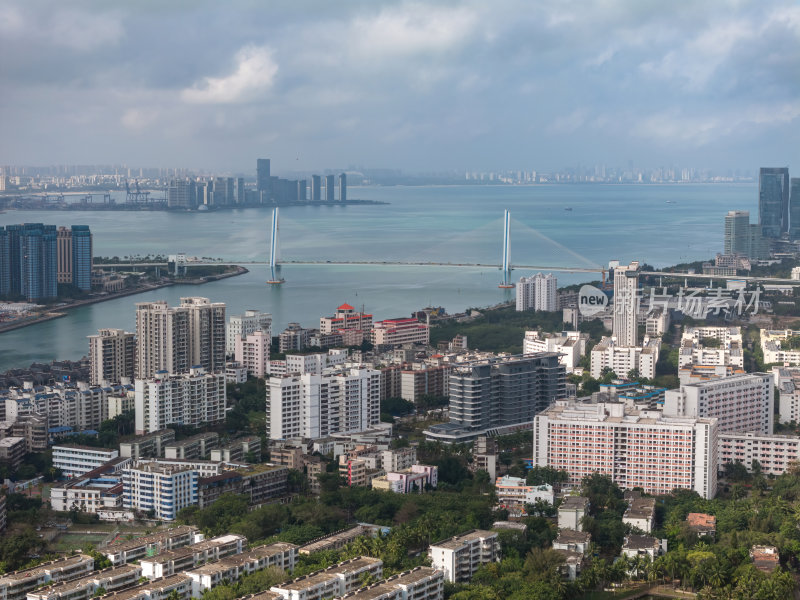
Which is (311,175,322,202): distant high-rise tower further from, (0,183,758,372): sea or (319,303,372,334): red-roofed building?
(319,303,372,334): red-roofed building

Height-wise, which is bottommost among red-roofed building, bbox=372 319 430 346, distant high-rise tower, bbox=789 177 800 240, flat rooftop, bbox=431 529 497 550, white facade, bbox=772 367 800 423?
flat rooftop, bbox=431 529 497 550

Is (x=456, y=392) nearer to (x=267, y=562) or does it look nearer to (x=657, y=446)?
(x=657, y=446)

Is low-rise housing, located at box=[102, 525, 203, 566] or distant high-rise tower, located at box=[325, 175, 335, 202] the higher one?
distant high-rise tower, located at box=[325, 175, 335, 202]

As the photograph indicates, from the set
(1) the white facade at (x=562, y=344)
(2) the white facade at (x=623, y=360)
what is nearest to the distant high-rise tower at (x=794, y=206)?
(1) the white facade at (x=562, y=344)

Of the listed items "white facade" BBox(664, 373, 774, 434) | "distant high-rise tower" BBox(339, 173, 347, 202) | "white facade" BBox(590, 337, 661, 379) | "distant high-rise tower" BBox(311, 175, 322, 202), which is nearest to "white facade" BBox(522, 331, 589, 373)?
"white facade" BBox(590, 337, 661, 379)

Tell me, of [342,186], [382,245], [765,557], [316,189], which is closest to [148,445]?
[765,557]
